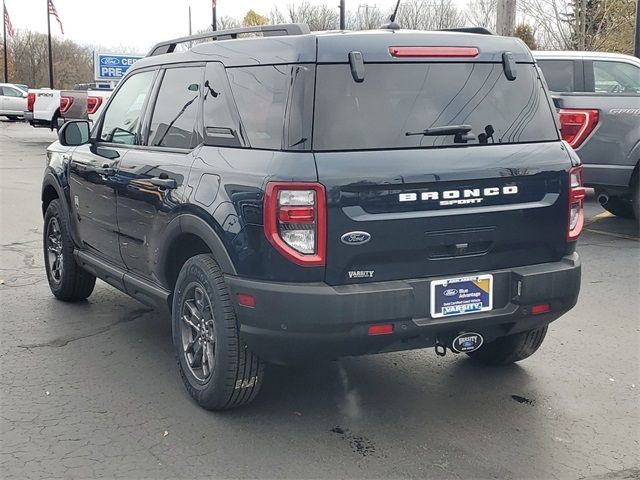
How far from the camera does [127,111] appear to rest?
5281mm

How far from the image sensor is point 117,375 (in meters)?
4.68

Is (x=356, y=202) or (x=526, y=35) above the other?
(x=526, y=35)

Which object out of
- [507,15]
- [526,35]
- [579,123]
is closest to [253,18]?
[526,35]

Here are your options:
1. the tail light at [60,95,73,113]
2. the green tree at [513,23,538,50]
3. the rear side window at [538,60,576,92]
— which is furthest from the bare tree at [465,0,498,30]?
the rear side window at [538,60,576,92]

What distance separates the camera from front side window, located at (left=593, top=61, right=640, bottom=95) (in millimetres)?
10000

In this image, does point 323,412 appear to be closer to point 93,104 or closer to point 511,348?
point 511,348

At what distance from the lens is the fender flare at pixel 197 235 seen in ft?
12.3

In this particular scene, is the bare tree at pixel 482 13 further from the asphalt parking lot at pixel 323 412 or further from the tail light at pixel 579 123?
the asphalt parking lot at pixel 323 412

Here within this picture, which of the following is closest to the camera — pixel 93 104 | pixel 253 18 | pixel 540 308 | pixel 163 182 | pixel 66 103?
pixel 540 308

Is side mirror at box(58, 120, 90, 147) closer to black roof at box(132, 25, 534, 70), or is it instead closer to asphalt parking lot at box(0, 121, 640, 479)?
asphalt parking lot at box(0, 121, 640, 479)

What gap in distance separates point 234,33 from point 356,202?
5.38ft

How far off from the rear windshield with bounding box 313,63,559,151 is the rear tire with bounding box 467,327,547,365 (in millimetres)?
1202

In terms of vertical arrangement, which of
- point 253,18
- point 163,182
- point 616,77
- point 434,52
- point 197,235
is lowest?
point 197,235

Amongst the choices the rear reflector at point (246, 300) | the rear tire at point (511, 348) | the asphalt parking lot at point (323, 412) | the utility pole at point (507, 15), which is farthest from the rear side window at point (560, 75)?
the rear reflector at point (246, 300)
